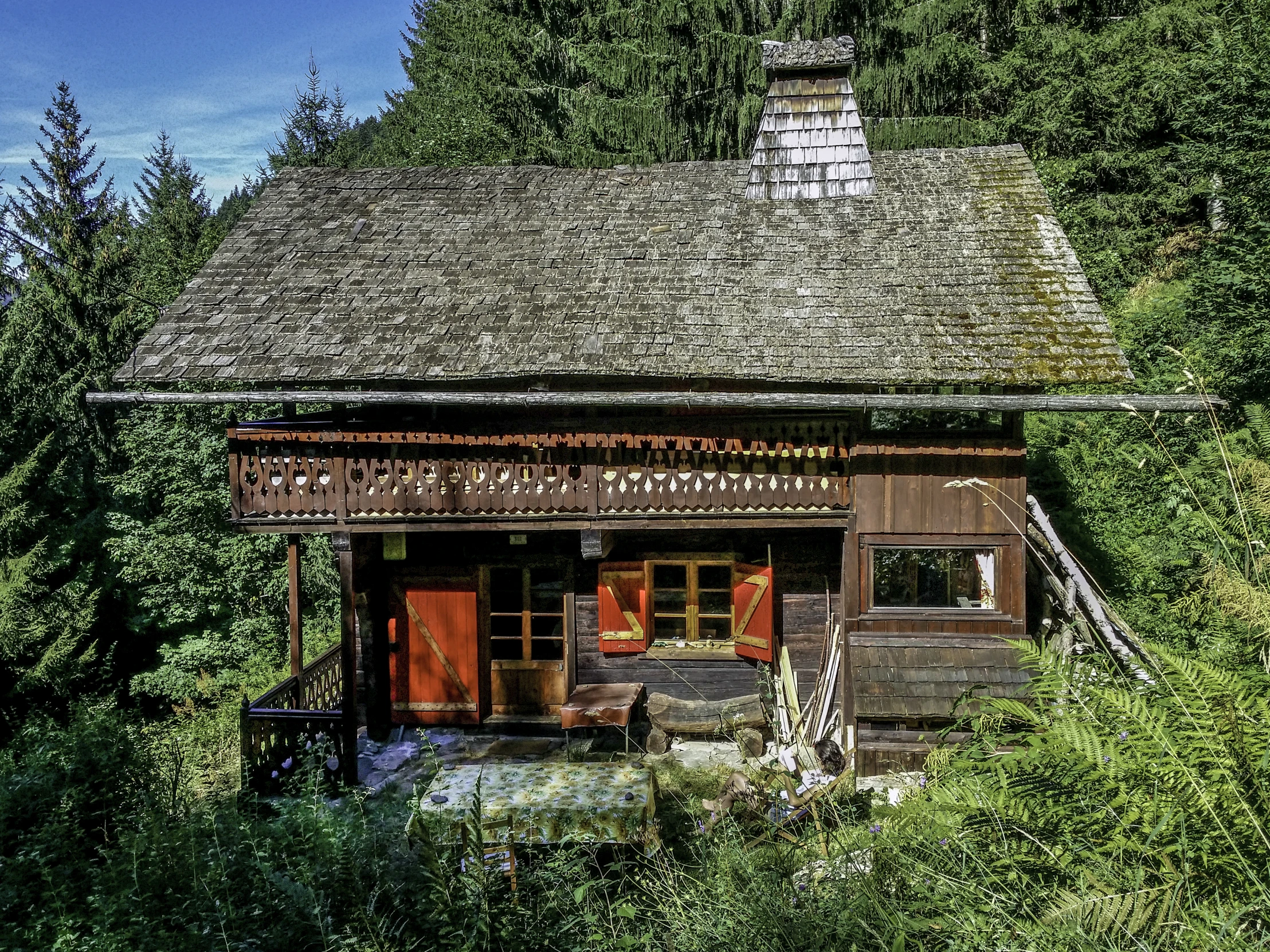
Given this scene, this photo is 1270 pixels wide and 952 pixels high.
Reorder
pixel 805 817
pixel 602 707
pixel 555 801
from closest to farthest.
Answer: pixel 555 801 → pixel 805 817 → pixel 602 707

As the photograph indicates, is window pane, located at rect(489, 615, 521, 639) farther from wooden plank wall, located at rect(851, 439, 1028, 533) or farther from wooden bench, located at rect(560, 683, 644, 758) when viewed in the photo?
wooden plank wall, located at rect(851, 439, 1028, 533)

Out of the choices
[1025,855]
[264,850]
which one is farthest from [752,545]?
[1025,855]

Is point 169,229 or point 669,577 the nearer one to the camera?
point 669,577

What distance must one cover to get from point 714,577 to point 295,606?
5.31m

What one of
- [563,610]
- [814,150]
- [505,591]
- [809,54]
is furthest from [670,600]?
[809,54]

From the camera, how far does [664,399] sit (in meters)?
8.90

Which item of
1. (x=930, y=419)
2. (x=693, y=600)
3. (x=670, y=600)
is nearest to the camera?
(x=693, y=600)

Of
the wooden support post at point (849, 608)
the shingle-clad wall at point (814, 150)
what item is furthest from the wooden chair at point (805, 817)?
the shingle-clad wall at point (814, 150)

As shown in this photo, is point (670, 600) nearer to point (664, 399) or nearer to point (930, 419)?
point (664, 399)

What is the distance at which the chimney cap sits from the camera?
1182 centimetres

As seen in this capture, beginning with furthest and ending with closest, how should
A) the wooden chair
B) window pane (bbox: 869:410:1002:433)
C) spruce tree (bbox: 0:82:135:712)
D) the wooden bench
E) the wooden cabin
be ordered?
spruce tree (bbox: 0:82:135:712), window pane (bbox: 869:410:1002:433), the wooden bench, the wooden cabin, the wooden chair

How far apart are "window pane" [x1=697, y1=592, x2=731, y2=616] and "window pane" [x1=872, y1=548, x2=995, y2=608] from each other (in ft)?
6.93

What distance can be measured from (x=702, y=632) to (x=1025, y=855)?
852 centimetres

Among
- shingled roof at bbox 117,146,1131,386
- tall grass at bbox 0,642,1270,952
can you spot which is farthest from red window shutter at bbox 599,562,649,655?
tall grass at bbox 0,642,1270,952
